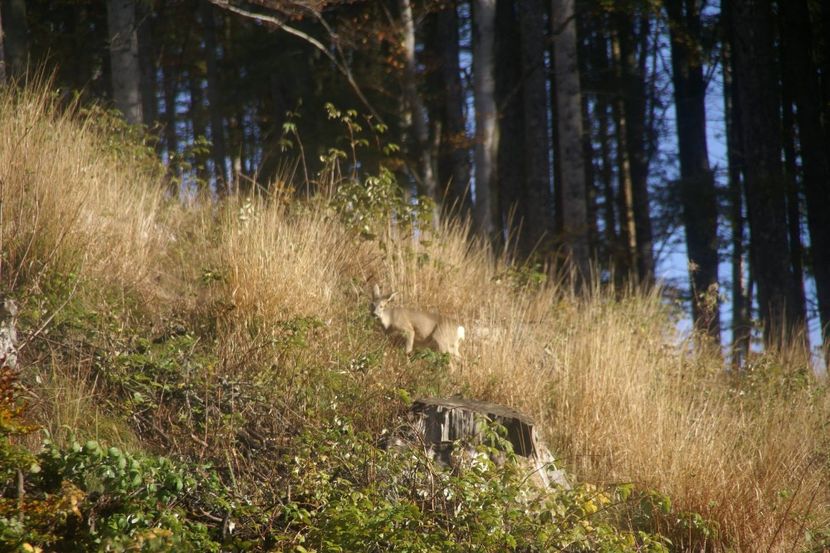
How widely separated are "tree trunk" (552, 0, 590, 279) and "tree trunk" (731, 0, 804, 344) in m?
2.72

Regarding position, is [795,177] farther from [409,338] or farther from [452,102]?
[409,338]

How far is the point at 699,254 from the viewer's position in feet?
62.2

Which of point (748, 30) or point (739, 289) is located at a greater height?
point (748, 30)

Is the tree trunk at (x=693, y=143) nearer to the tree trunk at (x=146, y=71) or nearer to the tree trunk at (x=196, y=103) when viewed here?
the tree trunk at (x=146, y=71)

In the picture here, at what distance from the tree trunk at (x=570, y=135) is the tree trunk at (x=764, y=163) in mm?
2719

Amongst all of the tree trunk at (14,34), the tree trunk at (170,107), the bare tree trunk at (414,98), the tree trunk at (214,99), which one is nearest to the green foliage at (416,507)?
the bare tree trunk at (414,98)

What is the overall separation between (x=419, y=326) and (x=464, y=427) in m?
1.97

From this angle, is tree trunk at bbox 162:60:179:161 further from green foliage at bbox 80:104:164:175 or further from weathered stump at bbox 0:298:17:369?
weathered stump at bbox 0:298:17:369

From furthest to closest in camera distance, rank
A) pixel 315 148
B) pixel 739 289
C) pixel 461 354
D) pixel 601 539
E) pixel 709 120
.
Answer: pixel 709 120, pixel 739 289, pixel 315 148, pixel 461 354, pixel 601 539

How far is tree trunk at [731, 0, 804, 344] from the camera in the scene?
1432cm

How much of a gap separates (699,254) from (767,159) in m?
4.36

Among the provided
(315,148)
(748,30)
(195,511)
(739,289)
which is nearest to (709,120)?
(739,289)

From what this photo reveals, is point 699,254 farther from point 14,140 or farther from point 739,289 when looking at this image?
point 14,140

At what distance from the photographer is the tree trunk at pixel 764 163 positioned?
1432 cm
